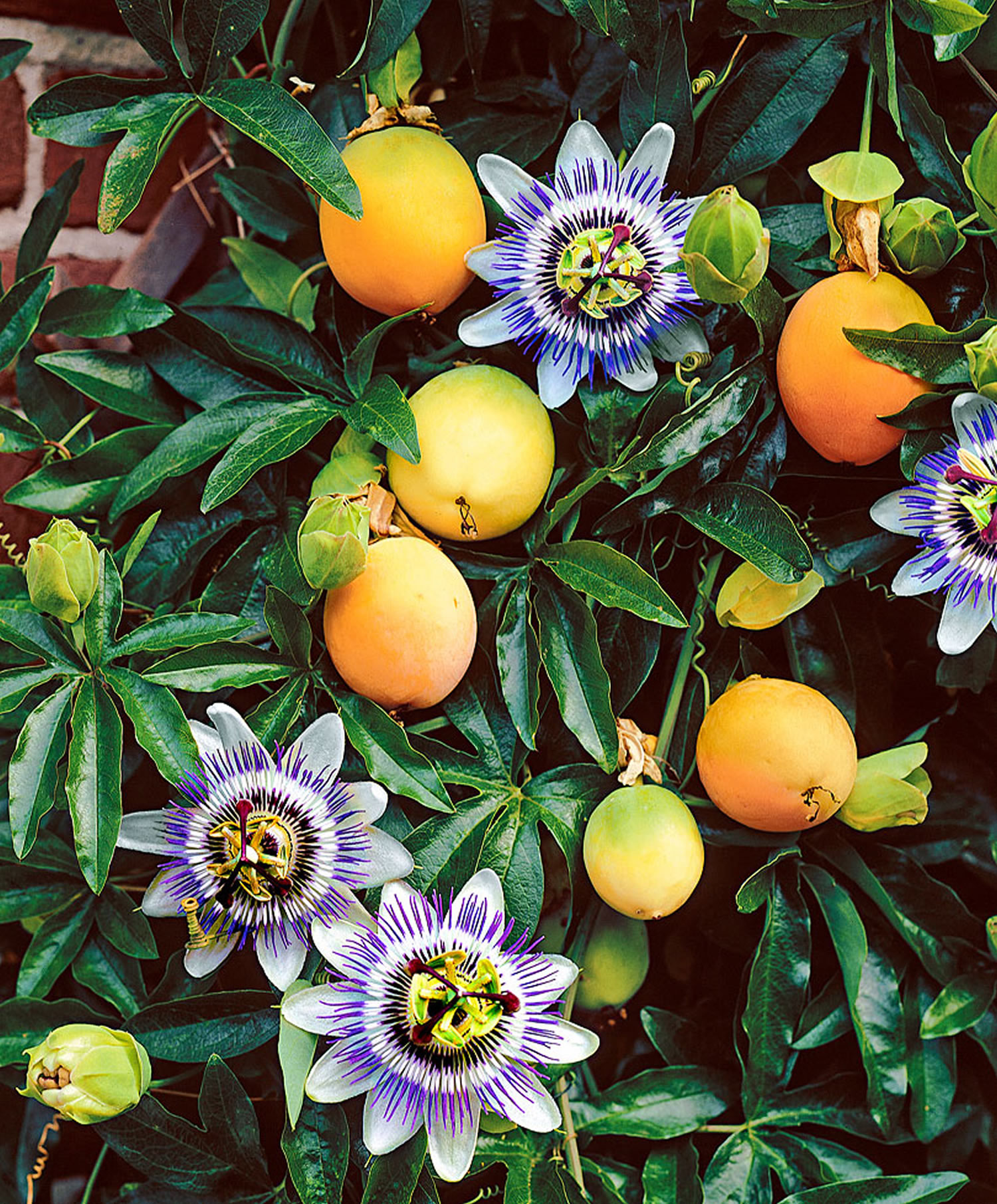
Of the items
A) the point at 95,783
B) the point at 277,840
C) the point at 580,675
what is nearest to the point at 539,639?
the point at 580,675

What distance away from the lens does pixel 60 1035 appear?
2.56 feet

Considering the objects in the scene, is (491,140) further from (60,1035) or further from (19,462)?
(60,1035)

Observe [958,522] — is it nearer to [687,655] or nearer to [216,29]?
[687,655]

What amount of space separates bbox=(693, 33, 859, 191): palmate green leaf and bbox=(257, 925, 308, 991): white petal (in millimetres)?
697

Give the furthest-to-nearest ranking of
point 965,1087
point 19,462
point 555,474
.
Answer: point 19,462
point 965,1087
point 555,474

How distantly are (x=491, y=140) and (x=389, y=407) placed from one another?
27 cm

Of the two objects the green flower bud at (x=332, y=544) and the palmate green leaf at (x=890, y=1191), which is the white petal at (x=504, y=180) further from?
the palmate green leaf at (x=890, y=1191)

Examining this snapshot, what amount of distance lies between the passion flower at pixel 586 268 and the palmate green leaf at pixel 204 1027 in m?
0.56

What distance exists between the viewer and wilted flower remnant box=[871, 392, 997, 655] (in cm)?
78

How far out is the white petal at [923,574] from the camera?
828 millimetres

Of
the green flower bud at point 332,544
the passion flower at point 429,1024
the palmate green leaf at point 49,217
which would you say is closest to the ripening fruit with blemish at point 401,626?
the green flower bud at point 332,544

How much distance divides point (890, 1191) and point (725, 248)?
0.77 meters

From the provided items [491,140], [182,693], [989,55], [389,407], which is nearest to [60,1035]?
[182,693]

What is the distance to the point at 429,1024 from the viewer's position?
30.9 inches
